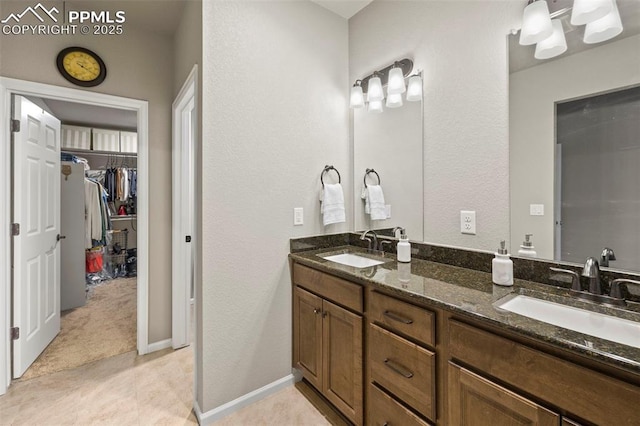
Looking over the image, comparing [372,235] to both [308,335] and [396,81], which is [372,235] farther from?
[396,81]

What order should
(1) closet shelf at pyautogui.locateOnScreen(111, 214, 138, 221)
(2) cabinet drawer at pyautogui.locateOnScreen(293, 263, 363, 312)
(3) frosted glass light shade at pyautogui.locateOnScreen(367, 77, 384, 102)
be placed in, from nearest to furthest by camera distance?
(2) cabinet drawer at pyautogui.locateOnScreen(293, 263, 363, 312) < (3) frosted glass light shade at pyautogui.locateOnScreen(367, 77, 384, 102) < (1) closet shelf at pyautogui.locateOnScreen(111, 214, 138, 221)

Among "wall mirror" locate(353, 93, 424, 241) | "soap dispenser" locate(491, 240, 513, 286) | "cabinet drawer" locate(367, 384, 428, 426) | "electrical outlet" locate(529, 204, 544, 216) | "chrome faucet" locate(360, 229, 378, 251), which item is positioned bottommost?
"cabinet drawer" locate(367, 384, 428, 426)

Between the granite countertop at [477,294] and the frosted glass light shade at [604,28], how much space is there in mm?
1067

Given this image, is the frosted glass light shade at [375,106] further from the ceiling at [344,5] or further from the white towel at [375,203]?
the ceiling at [344,5]

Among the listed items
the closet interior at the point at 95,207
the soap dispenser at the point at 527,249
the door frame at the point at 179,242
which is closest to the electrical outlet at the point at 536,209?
the soap dispenser at the point at 527,249

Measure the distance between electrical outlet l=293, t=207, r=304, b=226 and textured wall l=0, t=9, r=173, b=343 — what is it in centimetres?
126

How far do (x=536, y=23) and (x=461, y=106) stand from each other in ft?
1.51

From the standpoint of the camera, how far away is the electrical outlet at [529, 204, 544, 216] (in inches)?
54.1

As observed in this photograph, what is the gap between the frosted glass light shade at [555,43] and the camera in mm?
1302

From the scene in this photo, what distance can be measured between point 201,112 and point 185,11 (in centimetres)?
99

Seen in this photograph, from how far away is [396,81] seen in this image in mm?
1948

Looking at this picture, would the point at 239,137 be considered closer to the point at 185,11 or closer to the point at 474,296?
the point at 185,11

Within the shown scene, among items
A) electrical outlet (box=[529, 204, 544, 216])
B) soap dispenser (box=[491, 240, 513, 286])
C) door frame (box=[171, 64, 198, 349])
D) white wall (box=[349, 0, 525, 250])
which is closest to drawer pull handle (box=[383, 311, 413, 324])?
soap dispenser (box=[491, 240, 513, 286])

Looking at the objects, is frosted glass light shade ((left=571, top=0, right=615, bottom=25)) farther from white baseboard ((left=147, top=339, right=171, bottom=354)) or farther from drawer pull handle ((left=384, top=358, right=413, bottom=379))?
white baseboard ((left=147, top=339, right=171, bottom=354))
